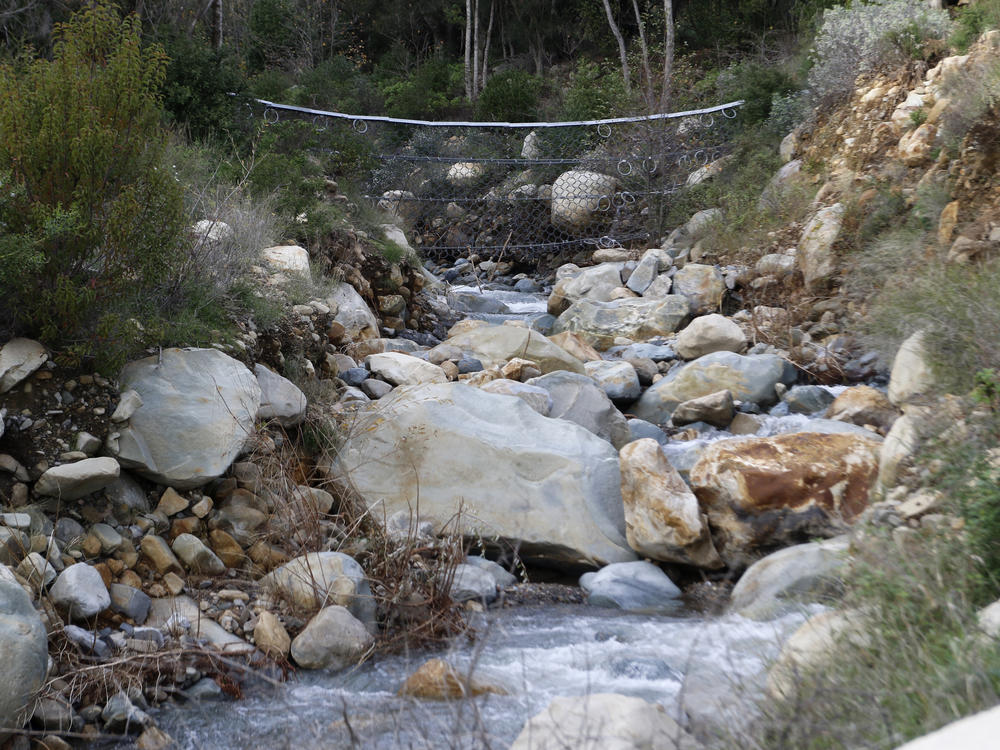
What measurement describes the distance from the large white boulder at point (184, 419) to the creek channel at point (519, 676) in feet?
3.97

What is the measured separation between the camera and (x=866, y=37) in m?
9.67

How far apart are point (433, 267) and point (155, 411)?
8491 millimetres

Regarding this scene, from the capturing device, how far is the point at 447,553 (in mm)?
4078

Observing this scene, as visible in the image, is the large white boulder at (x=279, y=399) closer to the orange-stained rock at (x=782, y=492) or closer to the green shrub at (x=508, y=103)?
the orange-stained rock at (x=782, y=492)

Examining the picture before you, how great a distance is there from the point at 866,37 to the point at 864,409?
5796 mm

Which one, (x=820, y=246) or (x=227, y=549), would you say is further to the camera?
(x=820, y=246)

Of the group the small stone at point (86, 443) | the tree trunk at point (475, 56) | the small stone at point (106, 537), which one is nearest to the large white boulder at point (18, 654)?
the small stone at point (106, 537)

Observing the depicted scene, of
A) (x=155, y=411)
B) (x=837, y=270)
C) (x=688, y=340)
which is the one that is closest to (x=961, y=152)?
(x=837, y=270)

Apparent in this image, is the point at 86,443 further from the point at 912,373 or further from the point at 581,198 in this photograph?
the point at 581,198

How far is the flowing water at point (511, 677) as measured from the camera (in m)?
2.97

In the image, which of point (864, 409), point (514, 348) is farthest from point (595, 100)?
point (864, 409)

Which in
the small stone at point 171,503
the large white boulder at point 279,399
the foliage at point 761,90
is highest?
the foliage at point 761,90

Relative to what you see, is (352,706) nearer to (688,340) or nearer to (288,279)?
(288,279)

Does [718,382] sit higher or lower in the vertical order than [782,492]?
lower
